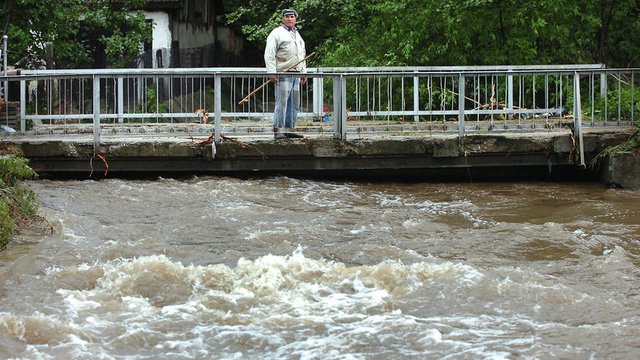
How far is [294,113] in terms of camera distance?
46.9ft

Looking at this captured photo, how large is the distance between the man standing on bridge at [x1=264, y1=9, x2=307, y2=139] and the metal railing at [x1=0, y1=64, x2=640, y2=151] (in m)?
0.32

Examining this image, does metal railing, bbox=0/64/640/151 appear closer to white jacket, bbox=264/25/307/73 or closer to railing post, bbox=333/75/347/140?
railing post, bbox=333/75/347/140

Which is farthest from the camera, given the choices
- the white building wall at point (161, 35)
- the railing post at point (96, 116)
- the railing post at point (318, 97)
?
the white building wall at point (161, 35)

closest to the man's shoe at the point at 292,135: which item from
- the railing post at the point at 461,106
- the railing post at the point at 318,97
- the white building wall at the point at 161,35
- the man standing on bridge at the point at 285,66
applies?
the man standing on bridge at the point at 285,66

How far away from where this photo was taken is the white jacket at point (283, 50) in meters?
14.1

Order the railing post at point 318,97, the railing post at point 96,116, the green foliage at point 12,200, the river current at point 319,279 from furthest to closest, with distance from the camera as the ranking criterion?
the railing post at point 318,97, the railing post at point 96,116, the green foliage at point 12,200, the river current at point 319,279

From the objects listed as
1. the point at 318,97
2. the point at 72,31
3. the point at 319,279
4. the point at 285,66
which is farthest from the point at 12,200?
the point at 72,31

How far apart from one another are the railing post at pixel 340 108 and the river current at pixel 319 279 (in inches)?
74.6

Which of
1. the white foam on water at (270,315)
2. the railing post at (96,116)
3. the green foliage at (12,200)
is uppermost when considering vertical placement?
the railing post at (96,116)

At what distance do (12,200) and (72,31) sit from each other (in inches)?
507

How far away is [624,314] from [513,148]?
6736mm

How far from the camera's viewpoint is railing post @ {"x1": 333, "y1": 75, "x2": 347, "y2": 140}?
45.8 feet

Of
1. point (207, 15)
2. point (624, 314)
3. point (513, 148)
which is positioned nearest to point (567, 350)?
point (624, 314)

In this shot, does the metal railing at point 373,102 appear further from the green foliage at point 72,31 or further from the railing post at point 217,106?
the green foliage at point 72,31
